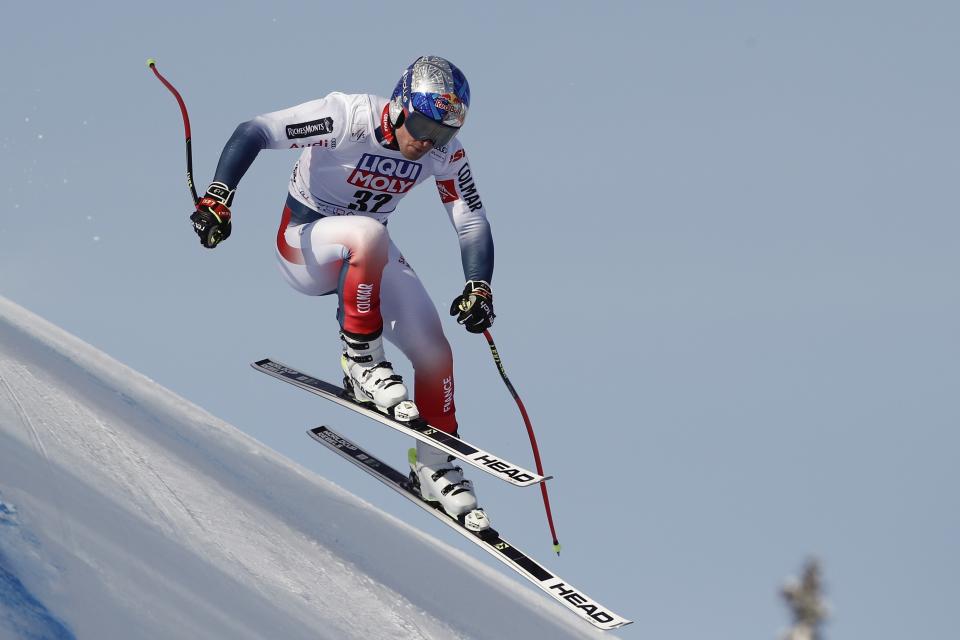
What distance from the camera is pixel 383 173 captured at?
756cm

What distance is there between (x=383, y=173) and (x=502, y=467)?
2130mm

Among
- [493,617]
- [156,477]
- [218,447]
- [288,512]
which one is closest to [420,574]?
[493,617]

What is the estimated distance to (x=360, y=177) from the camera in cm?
759

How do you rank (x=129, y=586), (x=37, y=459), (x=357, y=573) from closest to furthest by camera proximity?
(x=129, y=586) < (x=37, y=459) < (x=357, y=573)

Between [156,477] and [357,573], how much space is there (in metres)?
1.47

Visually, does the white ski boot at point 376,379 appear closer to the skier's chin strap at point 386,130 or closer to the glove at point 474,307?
the glove at point 474,307

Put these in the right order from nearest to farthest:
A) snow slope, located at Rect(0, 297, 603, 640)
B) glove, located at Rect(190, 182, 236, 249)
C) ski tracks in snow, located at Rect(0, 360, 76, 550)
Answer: snow slope, located at Rect(0, 297, 603, 640) → ski tracks in snow, located at Rect(0, 360, 76, 550) → glove, located at Rect(190, 182, 236, 249)

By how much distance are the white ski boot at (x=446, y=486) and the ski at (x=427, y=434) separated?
0.88 feet

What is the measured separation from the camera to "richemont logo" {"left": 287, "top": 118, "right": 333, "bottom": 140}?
732 centimetres

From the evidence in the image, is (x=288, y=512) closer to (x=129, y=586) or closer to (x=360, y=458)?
(x=360, y=458)

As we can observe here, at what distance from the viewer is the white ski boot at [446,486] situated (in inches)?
301

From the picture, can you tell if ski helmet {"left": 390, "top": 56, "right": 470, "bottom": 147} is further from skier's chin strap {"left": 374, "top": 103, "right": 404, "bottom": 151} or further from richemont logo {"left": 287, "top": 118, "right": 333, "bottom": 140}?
richemont logo {"left": 287, "top": 118, "right": 333, "bottom": 140}

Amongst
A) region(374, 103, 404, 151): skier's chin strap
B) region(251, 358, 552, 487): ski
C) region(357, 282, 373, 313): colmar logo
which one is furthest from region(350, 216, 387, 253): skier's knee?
region(251, 358, 552, 487): ski

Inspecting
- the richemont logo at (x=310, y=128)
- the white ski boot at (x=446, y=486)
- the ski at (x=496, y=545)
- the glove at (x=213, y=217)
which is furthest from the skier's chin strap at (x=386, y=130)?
the ski at (x=496, y=545)
